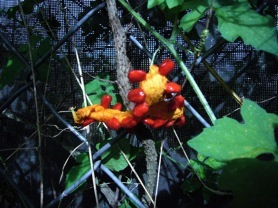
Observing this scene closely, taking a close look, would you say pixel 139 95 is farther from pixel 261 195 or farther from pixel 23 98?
pixel 23 98

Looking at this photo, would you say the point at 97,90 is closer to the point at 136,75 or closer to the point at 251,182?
the point at 136,75

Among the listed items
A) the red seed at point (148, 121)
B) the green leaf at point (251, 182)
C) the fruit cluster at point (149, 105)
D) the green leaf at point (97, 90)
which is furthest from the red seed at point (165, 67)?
the green leaf at point (97, 90)

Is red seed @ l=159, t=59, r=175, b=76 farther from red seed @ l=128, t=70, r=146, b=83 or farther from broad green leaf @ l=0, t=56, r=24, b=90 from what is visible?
broad green leaf @ l=0, t=56, r=24, b=90

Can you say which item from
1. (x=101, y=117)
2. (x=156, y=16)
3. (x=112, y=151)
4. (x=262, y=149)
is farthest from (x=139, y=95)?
(x=156, y=16)

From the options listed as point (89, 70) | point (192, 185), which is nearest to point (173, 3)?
point (89, 70)

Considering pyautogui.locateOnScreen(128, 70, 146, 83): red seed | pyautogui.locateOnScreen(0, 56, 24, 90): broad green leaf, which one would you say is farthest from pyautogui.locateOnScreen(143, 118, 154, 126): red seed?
pyautogui.locateOnScreen(0, 56, 24, 90): broad green leaf

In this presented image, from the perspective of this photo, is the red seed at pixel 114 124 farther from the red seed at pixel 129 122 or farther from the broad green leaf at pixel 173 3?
the broad green leaf at pixel 173 3

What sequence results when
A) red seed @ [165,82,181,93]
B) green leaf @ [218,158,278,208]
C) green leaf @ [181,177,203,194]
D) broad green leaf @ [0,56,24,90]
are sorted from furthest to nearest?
green leaf @ [181,177,203,194] → broad green leaf @ [0,56,24,90] → red seed @ [165,82,181,93] → green leaf @ [218,158,278,208]
